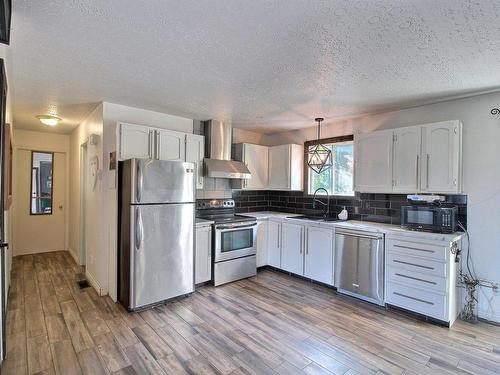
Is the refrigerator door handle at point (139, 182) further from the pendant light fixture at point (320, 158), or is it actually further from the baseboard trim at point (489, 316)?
the baseboard trim at point (489, 316)

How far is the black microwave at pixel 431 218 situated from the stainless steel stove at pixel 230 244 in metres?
2.10

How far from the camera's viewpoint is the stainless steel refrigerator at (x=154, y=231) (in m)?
3.03

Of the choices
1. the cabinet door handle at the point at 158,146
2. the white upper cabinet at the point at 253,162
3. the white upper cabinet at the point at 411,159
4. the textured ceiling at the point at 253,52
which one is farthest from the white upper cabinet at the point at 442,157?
the cabinet door handle at the point at 158,146

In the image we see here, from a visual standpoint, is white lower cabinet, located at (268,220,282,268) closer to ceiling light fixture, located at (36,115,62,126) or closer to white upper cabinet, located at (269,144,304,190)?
white upper cabinet, located at (269,144,304,190)

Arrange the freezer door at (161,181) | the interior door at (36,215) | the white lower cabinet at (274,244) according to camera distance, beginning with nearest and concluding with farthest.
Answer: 1. the freezer door at (161,181)
2. the white lower cabinet at (274,244)
3. the interior door at (36,215)

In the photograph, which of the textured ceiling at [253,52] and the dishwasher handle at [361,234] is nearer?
the textured ceiling at [253,52]

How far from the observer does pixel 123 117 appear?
11.6 feet

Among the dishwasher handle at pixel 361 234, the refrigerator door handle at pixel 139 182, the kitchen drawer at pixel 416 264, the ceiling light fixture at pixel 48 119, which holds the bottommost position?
the kitchen drawer at pixel 416 264

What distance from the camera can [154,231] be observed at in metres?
3.15

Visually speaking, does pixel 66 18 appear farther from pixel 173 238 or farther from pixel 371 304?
pixel 371 304

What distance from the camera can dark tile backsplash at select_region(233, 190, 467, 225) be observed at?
12.0ft

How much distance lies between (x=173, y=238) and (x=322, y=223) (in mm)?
1995

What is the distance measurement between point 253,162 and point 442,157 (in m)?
2.72

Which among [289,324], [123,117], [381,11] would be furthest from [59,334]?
[381,11]
